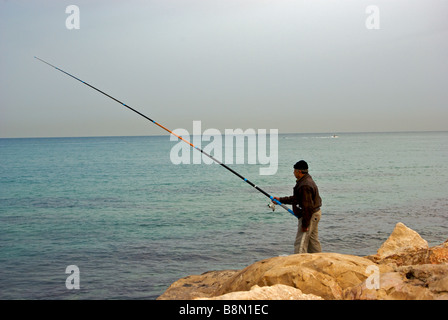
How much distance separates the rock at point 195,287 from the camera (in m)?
7.44

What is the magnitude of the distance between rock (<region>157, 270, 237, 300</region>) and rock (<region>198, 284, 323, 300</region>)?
265 centimetres

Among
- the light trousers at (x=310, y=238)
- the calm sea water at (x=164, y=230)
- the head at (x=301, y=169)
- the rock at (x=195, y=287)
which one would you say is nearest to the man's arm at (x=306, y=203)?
the light trousers at (x=310, y=238)

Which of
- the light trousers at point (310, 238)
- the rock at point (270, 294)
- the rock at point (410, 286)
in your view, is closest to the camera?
the rock at point (270, 294)

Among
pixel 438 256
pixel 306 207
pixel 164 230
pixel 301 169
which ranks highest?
pixel 301 169

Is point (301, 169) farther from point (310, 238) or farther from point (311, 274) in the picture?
point (311, 274)

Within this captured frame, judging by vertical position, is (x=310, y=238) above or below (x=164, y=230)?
above

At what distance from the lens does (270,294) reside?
461 centimetres

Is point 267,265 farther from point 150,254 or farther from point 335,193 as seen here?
point 335,193

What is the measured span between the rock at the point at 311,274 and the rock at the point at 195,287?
4.65 feet

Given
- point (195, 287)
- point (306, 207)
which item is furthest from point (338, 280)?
point (195, 287)

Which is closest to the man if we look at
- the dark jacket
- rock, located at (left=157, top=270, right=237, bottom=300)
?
the dark jacket

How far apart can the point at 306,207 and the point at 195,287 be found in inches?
94.1

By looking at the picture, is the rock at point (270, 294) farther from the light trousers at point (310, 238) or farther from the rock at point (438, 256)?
Result: the rock at point (438, 256)
